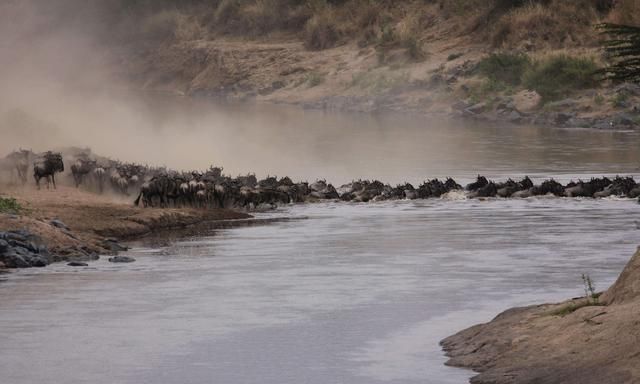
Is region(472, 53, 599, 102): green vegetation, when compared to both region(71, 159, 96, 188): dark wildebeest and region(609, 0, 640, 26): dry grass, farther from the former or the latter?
region(71, 159, 96, 188): dark wildebeest

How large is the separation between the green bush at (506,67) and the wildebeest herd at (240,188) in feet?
118

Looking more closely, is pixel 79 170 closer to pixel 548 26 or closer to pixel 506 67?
pixel 506 67

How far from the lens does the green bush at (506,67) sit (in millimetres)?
74188

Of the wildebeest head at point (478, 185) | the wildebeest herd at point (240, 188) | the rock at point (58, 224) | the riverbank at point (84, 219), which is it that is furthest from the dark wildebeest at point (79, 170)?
the wildebeest head at point (478, 185)

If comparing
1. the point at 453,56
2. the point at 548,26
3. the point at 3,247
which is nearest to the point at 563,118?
the point at 548,26

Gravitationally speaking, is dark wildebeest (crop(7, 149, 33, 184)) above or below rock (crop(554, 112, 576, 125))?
below

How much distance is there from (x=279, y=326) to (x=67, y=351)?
2.92 metres

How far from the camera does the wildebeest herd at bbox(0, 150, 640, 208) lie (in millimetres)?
33125

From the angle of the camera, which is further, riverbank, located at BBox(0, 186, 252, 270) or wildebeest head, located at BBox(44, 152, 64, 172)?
wildebeest head, located at BBox(44, 152, 64, 172)

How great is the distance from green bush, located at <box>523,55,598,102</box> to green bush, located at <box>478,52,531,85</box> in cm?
245

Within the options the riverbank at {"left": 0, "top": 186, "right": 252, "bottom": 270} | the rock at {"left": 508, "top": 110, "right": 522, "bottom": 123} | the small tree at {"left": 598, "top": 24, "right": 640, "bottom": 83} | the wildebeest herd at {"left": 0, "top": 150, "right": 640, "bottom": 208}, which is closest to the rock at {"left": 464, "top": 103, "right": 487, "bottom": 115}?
the rock at {"left": 508, "top": 110, "right": 522, "bottom": 123}

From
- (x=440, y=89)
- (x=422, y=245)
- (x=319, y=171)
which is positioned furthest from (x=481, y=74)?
(x=422, y=245)

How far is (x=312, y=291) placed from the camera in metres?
22.0

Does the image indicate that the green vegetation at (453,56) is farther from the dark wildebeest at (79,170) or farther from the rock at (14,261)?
the rock at (14,261)
